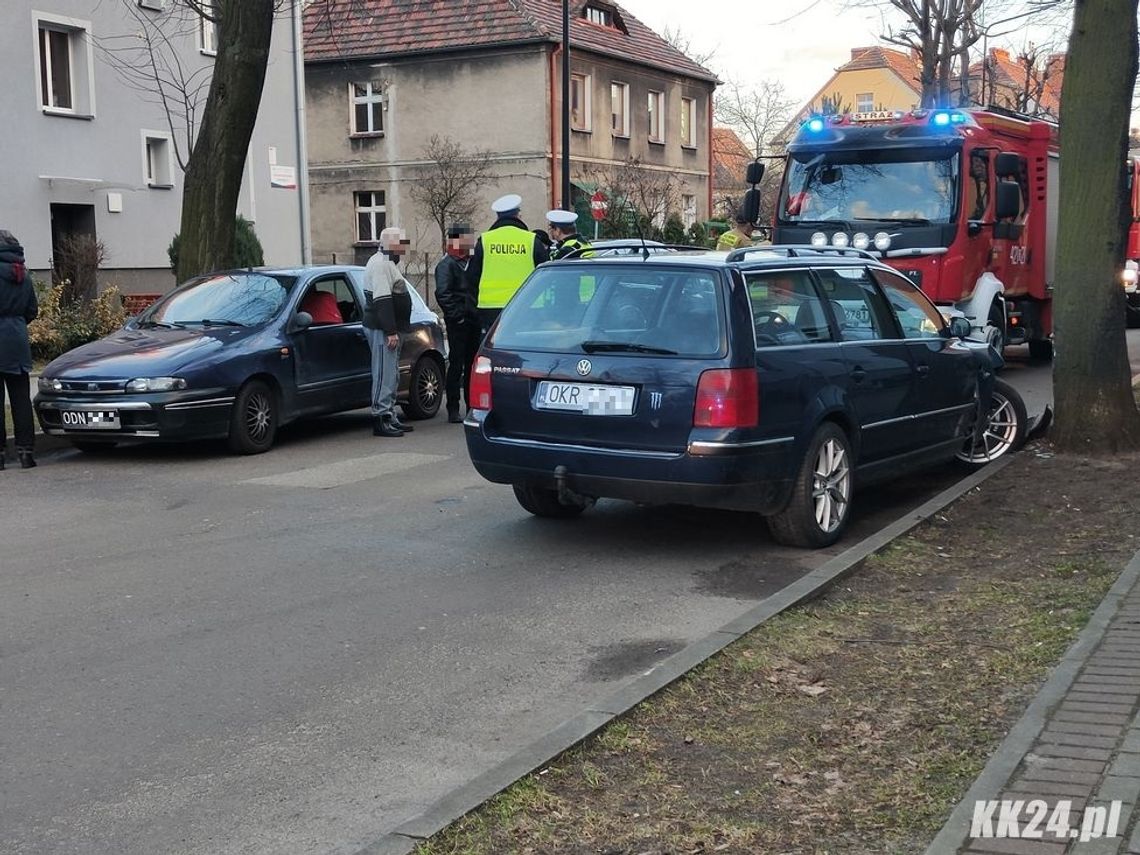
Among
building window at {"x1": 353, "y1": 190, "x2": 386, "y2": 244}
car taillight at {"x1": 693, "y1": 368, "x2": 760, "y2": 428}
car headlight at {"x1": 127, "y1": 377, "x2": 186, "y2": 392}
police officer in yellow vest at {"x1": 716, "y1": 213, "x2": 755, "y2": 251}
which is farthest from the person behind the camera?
building window at {"x1": 353, "y1": 190, "x2": 386, "y2": 244}

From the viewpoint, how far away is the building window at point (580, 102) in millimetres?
39500

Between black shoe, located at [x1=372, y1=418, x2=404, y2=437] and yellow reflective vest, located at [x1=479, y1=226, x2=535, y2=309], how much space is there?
56.0 inches

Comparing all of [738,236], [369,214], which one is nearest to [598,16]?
[369,214]

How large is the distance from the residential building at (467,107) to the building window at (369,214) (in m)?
0.04

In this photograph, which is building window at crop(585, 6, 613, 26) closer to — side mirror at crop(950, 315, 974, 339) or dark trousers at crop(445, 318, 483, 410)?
dark trousers at crop(445, 318, 483, 410)

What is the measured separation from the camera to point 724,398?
7.23m

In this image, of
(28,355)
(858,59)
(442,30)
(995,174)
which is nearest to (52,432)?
(28,355)

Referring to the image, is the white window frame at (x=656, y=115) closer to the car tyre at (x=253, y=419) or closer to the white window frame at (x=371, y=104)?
the white window frame at (x=371, y=104)

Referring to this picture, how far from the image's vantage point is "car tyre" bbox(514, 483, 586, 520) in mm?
8705

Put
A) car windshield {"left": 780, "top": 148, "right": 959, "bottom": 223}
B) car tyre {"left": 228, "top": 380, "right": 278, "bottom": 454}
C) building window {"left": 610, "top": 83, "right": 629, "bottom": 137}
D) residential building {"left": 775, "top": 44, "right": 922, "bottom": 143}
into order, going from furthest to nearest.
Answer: residential building {"left": 775, "top": 44, "right": 922, "bottom": 143}
building window {"left": 610, "top": 83, "right": 629, "bottom": 137}
car windshield {"left": 780, "top": 148, "right": 959, "bottom": 223}
car tyre {"left": 228, "top": 380, "right": 278, "bottom": 454}

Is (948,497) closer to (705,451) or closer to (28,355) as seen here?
(705,451)

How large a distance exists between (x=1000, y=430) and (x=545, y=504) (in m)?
3.90

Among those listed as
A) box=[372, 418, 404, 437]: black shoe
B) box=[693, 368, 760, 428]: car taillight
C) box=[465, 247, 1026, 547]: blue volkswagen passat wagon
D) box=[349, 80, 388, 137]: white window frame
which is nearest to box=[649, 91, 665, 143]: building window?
box=[349, 80, 388, 137]: white window frame

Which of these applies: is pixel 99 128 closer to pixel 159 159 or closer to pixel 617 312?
pixel 159 159
